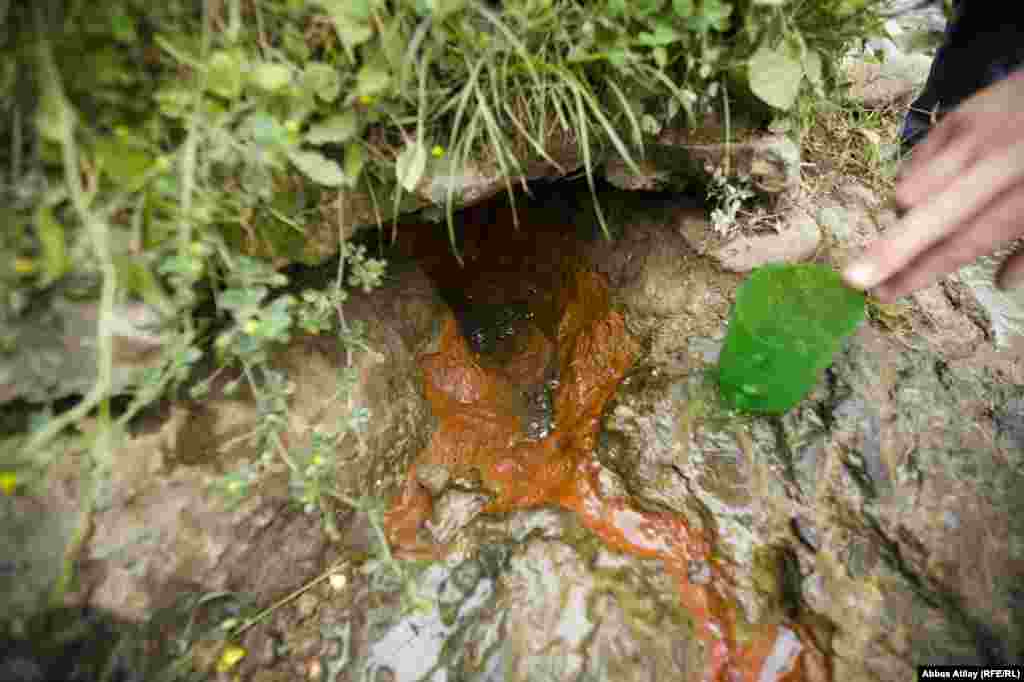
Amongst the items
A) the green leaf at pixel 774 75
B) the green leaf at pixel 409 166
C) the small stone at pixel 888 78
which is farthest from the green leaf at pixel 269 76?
the small stone at pixel 888 78

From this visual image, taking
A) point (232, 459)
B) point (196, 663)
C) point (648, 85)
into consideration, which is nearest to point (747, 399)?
point (648, 85)

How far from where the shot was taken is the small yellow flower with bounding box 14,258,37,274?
1.17 meters

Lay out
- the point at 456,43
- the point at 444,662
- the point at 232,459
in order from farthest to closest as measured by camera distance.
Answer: the point at 444,662 → the point at 232,459 → the point at 456,43

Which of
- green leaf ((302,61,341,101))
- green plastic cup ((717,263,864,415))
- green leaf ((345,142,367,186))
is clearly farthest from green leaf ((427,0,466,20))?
green plastic cup ((717,263,864,415))

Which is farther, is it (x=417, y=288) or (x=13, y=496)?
(x=417, y=288)

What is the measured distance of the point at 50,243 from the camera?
1.18m

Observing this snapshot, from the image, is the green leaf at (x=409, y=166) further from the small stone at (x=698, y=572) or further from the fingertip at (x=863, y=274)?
the small stone at (x=698, y=572)

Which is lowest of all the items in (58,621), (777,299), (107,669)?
(107,669)

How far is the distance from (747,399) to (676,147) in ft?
3.30

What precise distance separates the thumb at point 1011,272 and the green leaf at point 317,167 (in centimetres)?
185

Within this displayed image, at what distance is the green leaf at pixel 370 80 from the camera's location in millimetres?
1435

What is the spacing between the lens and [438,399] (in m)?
2.71

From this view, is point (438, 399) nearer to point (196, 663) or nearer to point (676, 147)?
point (196, 663)

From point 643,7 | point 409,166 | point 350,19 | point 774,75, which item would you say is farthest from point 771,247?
point 350,19
